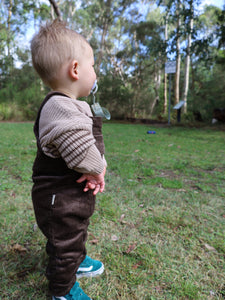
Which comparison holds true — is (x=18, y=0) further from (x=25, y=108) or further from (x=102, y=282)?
(x=102, y=282)

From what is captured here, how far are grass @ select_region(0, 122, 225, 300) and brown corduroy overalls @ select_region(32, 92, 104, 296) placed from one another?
31 cm

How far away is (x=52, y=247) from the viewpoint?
1.09 meters

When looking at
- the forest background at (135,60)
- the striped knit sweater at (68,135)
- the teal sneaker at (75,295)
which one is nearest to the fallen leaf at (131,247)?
the teal sneaker at (75,295)

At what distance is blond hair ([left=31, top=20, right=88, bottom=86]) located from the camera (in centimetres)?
100

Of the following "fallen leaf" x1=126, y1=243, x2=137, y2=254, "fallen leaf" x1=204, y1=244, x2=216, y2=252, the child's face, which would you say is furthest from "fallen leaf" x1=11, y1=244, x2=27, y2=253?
"fallen leaf" x1=204, y1=244, x2=216, y2=252

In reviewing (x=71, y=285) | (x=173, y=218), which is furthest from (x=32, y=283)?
(x=173, y=218)

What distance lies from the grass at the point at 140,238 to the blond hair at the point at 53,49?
127 centimetres

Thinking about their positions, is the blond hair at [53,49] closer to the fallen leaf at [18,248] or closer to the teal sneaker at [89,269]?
the teal sneaker at [89,269]

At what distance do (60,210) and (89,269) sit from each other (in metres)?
0.61

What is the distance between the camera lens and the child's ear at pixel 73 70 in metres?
1.02

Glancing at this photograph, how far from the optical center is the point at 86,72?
108cm

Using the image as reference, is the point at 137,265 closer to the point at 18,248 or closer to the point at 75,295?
the point at 75,295

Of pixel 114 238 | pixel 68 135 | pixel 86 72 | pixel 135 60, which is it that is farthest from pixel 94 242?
pixel 135 60

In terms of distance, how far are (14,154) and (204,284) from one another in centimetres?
409
